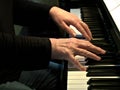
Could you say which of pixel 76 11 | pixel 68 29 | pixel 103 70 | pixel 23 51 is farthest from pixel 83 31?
pixel 76 11

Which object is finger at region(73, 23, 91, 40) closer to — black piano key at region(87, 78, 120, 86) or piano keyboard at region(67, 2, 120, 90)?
piano keyboard at region(67, 2, 120, 90)

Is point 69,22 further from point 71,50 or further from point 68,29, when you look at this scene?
point 71,50

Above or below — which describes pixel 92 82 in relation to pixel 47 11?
below

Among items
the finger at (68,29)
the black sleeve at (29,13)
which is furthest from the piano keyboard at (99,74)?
the black sleeve at (29,13)

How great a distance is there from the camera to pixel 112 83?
0.88 meters

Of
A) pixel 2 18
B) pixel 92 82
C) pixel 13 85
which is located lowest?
pixel 13 85

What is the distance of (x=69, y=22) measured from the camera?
44.8 inches

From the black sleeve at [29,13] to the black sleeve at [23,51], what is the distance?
0.42 metres

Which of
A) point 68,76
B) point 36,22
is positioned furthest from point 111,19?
point 36,22

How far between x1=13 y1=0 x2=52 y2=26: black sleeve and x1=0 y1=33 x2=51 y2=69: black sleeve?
0.42 metres

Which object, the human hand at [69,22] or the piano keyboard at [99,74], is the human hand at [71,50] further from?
the human hand at [69,22]

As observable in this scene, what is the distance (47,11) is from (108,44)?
1.03 ft

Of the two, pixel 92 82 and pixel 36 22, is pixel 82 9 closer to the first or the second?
pixel 36 22

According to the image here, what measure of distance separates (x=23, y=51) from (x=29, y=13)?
48 cm
